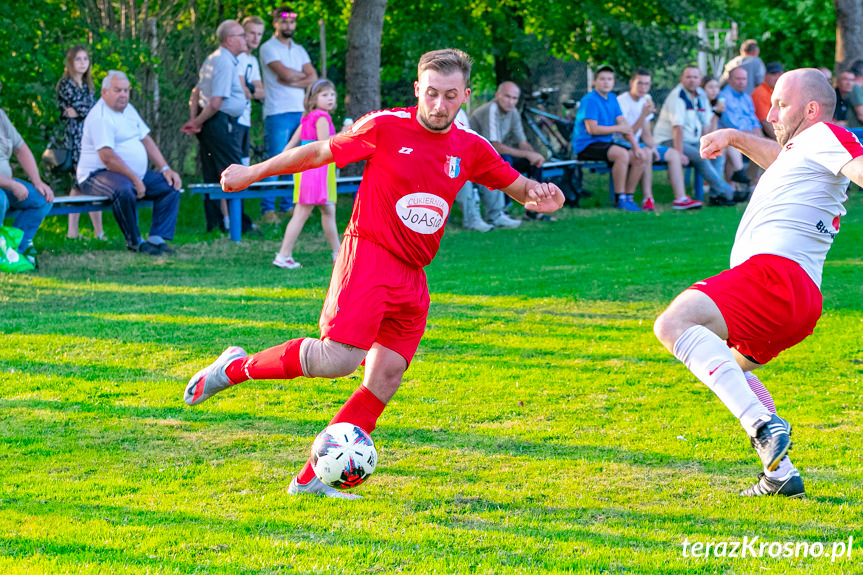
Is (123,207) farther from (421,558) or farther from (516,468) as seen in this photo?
(421,558)

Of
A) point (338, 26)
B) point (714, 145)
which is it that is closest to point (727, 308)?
point (714, 145)

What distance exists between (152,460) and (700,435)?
Result: 2787 mm

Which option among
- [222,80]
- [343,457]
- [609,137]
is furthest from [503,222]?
[343,457]

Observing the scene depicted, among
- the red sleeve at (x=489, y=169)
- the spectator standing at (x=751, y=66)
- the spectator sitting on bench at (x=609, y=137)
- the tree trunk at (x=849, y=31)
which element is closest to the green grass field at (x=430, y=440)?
the red sleeve at (x=489, y=169)

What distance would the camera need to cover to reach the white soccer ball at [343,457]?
4223 millimetres

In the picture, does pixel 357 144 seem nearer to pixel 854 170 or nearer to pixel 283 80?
pixel 854 170

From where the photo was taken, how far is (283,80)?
1380 centimetres

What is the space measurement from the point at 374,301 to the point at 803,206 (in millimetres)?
1915

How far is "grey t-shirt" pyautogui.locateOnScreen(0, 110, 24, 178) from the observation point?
1049 cm

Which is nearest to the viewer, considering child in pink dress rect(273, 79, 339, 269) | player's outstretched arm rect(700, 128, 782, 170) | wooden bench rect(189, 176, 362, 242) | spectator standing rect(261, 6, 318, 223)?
player's outstretched arm rect(700, 128, 782, 170)

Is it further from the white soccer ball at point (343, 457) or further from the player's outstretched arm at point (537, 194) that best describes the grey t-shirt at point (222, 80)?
the white soccer ball at point (343, 457)

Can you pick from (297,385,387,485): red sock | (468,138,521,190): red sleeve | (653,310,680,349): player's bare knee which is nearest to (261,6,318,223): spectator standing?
(468,138,521,190): red sleeve

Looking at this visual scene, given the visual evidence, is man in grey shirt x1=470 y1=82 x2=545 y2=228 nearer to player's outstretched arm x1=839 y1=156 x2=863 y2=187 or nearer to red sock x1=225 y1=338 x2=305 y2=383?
red sock x1=225 y1=338 x2=305 y2=383

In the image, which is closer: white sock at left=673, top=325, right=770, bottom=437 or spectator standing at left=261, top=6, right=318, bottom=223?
white sock at left=673, top=325, right=770, bottom=437
